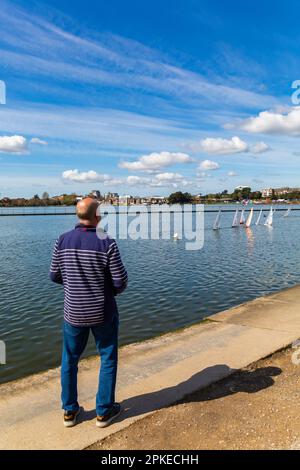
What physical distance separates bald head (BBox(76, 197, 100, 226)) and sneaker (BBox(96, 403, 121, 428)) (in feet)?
7.10

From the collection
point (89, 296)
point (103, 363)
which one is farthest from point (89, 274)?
point (103, 363)

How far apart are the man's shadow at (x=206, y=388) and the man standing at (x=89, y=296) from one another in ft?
1.30

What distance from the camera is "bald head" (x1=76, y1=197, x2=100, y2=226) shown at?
4.25m

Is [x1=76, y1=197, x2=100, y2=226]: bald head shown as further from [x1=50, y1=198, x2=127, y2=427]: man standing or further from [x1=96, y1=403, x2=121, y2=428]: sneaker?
[x1=96, y1=403, x2=121, y2=428]: sneaker

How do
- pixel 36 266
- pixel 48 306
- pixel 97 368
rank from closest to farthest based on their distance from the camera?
pixel 97 368
pixel 48 306
pixel 36 266

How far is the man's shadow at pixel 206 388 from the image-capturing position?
15.5 feet

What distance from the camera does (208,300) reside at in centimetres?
1364

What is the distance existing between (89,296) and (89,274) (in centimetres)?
25

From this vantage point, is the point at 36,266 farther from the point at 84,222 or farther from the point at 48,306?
the point at 84,222

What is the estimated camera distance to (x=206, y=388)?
5.20 metres

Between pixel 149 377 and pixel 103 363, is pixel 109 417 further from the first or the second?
pixel 149 377

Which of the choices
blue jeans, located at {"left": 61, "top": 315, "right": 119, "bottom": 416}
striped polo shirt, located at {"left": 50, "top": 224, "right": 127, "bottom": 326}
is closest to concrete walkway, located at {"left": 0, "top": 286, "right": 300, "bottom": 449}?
blue jeans, located at {"left": 61, "top": 315, "right": 119, "bottom": 416}
